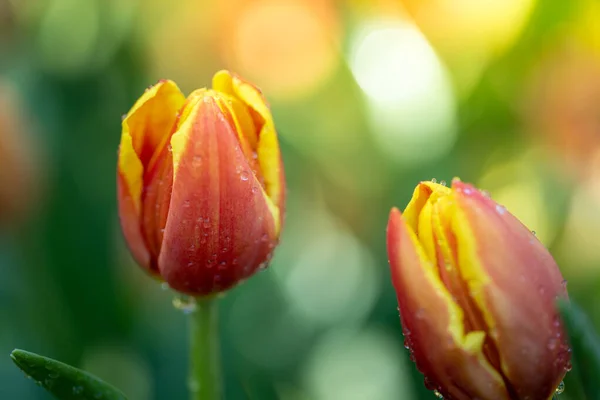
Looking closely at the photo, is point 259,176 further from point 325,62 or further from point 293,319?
point 325,62

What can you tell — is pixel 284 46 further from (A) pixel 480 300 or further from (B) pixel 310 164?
(A) pixel 480 300

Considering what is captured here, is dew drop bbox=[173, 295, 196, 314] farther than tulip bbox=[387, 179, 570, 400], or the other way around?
dew drop bbox=[173, 295, 196, 314]

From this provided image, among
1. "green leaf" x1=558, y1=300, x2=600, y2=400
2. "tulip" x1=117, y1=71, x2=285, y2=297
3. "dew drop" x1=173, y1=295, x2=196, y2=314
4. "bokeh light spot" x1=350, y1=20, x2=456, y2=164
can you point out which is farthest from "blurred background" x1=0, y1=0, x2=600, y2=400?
"green leaf" x1=558, y1=300, x2=600, y2=400

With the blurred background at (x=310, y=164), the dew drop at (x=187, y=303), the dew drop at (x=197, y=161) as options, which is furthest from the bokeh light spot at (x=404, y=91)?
the dew drop at (x=197, y=161)

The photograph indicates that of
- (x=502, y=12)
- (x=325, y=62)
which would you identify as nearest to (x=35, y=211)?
(x=325, y=62)

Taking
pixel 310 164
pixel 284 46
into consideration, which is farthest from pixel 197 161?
pixel 284 46

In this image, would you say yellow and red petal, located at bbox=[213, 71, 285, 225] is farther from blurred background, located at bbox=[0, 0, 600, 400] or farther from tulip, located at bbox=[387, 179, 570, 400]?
blurred background, located at bbox=[0, 0, 600, 400]
